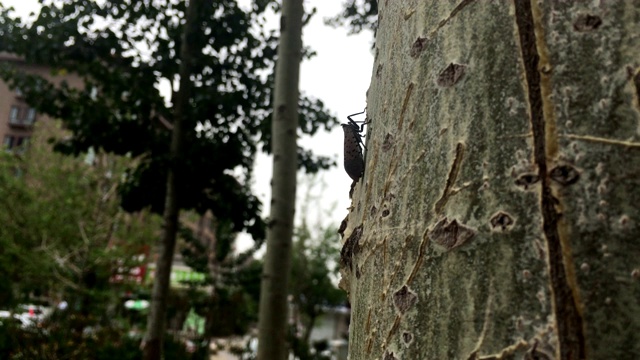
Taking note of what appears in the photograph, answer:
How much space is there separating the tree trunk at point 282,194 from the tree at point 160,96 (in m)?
2.56

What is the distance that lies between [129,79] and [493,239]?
741 centimetres

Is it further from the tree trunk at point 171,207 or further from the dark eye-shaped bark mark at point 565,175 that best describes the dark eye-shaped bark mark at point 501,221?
the tree trunk at point 171,207

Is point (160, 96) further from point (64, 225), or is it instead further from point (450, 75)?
point (64, 225)

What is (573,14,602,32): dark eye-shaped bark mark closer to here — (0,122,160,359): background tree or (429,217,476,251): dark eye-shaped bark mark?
(429,217,476,251): dark eye-shaped bark mark

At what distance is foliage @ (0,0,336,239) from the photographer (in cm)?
717

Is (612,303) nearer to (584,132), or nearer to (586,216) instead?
(586,216)

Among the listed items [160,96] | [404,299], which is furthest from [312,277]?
[404,299]

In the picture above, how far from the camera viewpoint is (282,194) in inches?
172

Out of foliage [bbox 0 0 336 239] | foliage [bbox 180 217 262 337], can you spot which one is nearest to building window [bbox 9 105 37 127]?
foliage [bbox 180 217 262 337]

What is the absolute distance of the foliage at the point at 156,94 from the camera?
7172 millimetres

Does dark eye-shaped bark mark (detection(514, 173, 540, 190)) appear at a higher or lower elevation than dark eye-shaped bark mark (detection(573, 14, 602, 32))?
lower

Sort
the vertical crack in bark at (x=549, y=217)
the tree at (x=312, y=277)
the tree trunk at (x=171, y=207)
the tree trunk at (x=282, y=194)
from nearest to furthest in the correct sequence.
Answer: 1. the vertical crack in bark at (x=549, y=217)
2. the tree trunk at (x=282, y=194)
3. the tree trunk at (x=171, y=207)
4. the tree at (x=312, y=277)

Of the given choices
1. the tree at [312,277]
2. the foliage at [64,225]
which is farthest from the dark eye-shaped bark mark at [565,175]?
the tree at [312,277]

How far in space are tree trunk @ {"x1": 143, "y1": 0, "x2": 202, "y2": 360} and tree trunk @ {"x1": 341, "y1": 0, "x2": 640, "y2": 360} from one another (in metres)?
→ 6.10
